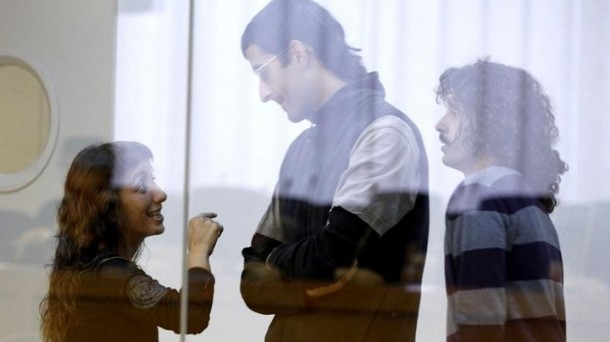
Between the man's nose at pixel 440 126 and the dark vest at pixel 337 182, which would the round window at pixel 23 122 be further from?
the man's nose at pixel 440 126

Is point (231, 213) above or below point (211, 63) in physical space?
below

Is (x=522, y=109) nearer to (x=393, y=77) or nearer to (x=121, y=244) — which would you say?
(x=393, y=77)

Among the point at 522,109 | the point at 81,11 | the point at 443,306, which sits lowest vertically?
the point at 443,306

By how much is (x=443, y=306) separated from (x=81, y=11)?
1306mm

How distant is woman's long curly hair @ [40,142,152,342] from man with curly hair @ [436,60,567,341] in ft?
2.87

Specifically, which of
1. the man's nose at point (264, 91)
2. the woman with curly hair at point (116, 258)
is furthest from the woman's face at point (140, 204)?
the man's nose at point (264, 91)

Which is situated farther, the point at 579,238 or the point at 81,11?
the point at 81,11

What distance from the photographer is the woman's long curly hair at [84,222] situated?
3250mm

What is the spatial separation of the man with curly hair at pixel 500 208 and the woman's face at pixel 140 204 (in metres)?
0.79

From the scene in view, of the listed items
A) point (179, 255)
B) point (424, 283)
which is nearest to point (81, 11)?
point (179, 255)

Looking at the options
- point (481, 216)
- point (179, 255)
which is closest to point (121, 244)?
point (179, 255)

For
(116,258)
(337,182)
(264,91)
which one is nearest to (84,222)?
(116,258)

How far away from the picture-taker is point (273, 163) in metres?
3.24

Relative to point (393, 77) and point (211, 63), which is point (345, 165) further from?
point (211, 63)
